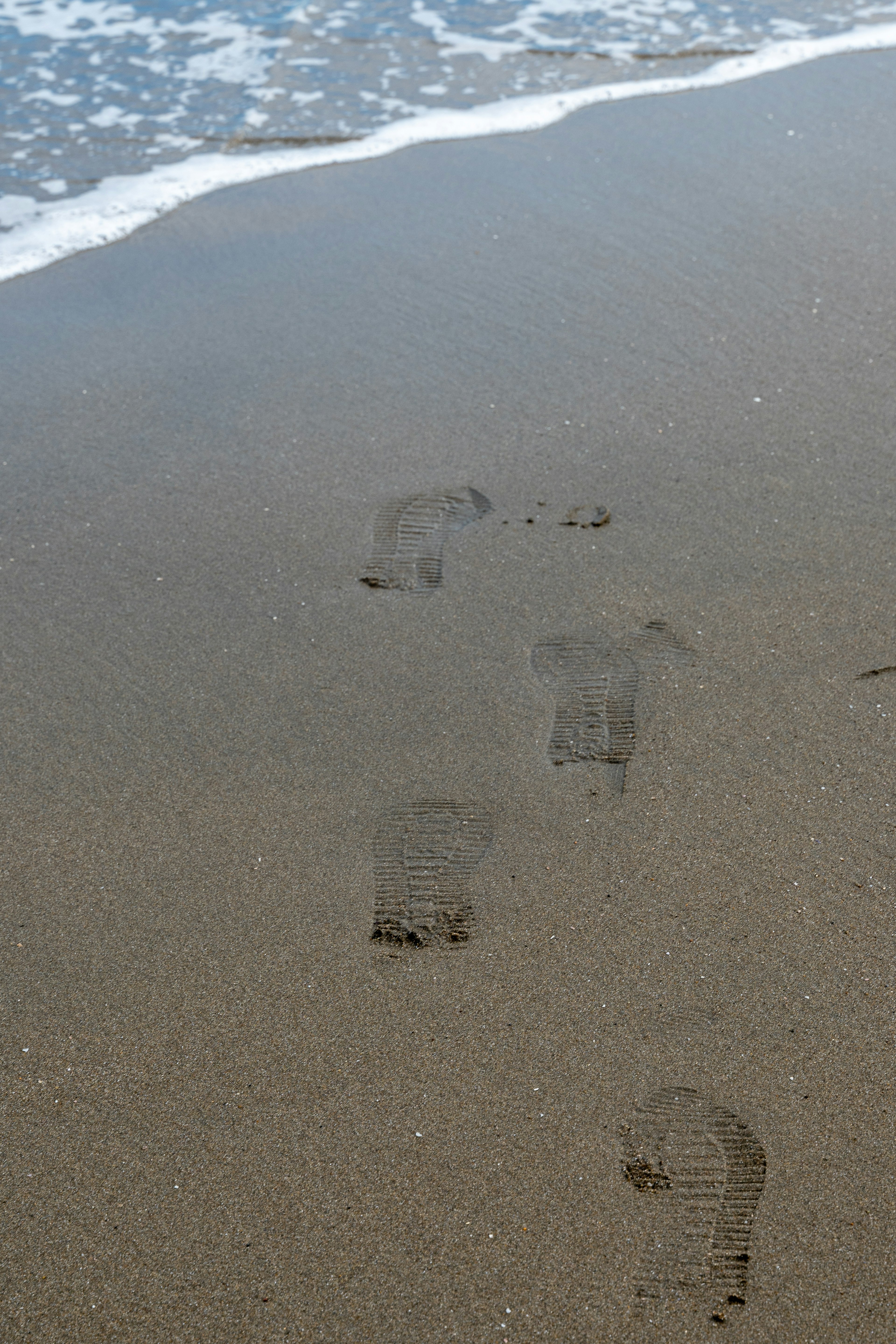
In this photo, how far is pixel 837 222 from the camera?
4438 millimetres

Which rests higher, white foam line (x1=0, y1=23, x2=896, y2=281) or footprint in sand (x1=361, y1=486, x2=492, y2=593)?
white foam line (x1=0, y1=23, x2=896, y2=281)

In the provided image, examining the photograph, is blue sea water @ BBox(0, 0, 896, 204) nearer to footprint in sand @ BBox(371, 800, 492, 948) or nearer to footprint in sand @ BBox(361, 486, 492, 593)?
footprint in sand @ BBox(361, 486, 492, 593)

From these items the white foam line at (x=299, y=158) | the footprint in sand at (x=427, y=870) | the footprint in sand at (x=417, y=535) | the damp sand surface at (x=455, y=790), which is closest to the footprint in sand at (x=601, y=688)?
the damp sand surface at (x=455, y=790)

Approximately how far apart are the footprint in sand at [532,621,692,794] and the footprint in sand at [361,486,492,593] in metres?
0.47

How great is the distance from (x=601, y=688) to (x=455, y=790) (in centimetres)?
51

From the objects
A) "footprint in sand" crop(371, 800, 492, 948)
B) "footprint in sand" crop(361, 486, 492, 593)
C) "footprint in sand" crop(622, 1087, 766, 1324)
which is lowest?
"footprint in sand" crop(622, 1087, 766, 1324)

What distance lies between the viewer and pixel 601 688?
2721 mm

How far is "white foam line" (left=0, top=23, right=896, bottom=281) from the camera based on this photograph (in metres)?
4.74

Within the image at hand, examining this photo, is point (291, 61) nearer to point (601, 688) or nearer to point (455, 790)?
point (601, 688)

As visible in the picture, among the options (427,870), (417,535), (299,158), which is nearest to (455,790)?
(427,870)

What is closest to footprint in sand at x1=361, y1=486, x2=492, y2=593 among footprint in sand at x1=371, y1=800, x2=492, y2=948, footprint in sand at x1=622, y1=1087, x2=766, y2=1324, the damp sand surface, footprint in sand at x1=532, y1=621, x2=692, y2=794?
the damp sand surface

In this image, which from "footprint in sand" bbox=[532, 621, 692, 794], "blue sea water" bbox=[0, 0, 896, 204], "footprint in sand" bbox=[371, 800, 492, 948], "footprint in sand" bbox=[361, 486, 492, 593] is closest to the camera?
"footprint in sand" bbox=[371, 800, 492, 948]

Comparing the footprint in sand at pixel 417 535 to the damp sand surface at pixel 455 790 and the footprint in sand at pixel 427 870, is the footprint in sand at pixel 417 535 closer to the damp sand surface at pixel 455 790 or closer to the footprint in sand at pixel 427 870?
the damp sand surface at pixel 455 790

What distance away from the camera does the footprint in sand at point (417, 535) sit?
306 cm
